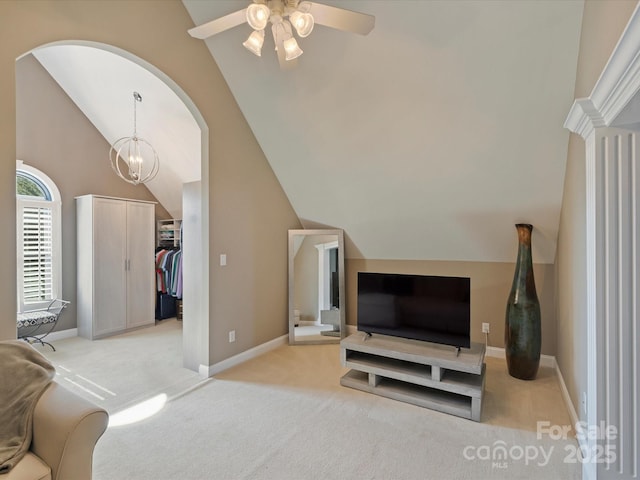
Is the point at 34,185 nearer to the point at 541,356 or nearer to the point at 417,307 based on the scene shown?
the point at 417,307

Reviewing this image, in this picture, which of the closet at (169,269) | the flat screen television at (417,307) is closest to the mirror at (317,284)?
the flat screen television at (417,307)

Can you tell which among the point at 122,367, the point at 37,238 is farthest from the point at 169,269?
the point at 122,367

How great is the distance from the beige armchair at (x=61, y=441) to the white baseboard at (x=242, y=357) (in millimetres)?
1768

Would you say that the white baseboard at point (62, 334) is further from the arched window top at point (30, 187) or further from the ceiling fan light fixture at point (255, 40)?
the ceiling fan light fixture at point (255, 40)

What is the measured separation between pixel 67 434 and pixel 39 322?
3533 mm

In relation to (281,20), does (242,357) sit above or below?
below

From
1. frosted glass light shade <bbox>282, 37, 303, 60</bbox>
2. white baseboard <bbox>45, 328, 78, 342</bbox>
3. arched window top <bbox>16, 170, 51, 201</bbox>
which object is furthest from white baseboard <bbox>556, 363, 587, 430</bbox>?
arched window top <bbox>16, 170, 51, 201</bbox>

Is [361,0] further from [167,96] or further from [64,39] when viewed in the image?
[167,96]

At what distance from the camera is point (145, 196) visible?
224 inches

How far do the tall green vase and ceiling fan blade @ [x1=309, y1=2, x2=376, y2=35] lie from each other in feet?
7.89

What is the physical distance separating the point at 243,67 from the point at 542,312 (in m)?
3.91

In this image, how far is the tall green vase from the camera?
122 inches

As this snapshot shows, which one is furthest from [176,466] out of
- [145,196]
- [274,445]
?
[145,196]

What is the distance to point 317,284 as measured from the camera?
14.3 feet
